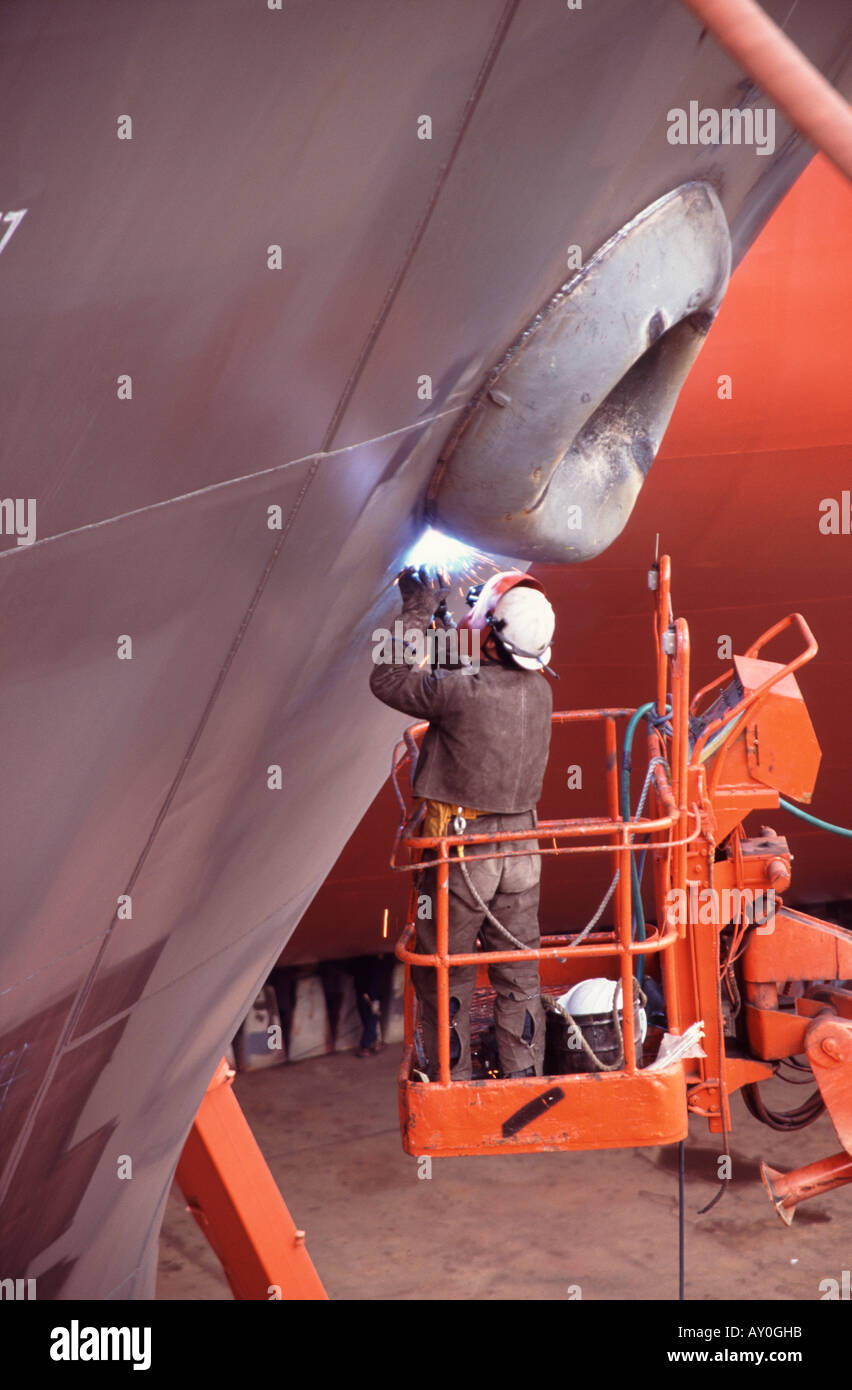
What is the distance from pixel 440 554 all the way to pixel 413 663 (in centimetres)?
39

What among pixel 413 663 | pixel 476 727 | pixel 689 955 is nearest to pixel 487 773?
pixel 476 727

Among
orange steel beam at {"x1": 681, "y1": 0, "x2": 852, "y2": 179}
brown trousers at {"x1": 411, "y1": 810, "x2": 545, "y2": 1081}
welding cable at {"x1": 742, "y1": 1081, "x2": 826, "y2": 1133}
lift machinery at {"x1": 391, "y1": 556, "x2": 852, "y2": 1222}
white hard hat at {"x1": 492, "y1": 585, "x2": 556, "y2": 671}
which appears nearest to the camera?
orange steel beam at {"x1": 681, "y1": 0, "x2": 852, "y2": 179}

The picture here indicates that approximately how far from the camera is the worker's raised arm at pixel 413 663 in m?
4.27

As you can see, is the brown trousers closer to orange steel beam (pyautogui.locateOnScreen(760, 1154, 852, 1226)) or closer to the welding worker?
the welding worker

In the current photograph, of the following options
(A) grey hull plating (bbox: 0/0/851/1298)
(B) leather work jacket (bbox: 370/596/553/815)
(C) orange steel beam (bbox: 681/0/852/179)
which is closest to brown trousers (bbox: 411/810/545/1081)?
(B) leather work jacket (bbox: 370/596/553/815)

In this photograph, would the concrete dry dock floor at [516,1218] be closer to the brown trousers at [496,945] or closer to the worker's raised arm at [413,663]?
the brown trousers at [496,945]

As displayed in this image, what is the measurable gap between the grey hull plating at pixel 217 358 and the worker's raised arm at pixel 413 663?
137 millimetres

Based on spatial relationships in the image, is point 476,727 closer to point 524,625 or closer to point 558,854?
point 524,625

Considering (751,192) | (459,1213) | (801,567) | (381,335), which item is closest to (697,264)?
(751,192)

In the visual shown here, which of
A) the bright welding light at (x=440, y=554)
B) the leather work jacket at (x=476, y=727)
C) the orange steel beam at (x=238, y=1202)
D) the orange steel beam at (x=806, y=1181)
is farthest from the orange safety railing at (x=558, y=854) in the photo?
the orange steel beam at (x=238, y=1202)

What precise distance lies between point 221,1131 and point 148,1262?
2.80 feet

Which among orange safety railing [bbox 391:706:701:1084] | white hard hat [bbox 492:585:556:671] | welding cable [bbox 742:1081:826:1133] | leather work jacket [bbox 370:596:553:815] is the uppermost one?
white hard hat [bbox 492:585:556:671]

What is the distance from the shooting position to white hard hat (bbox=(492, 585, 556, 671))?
4.48 meters

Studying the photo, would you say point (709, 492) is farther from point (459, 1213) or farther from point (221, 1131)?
point (459, 1213)
